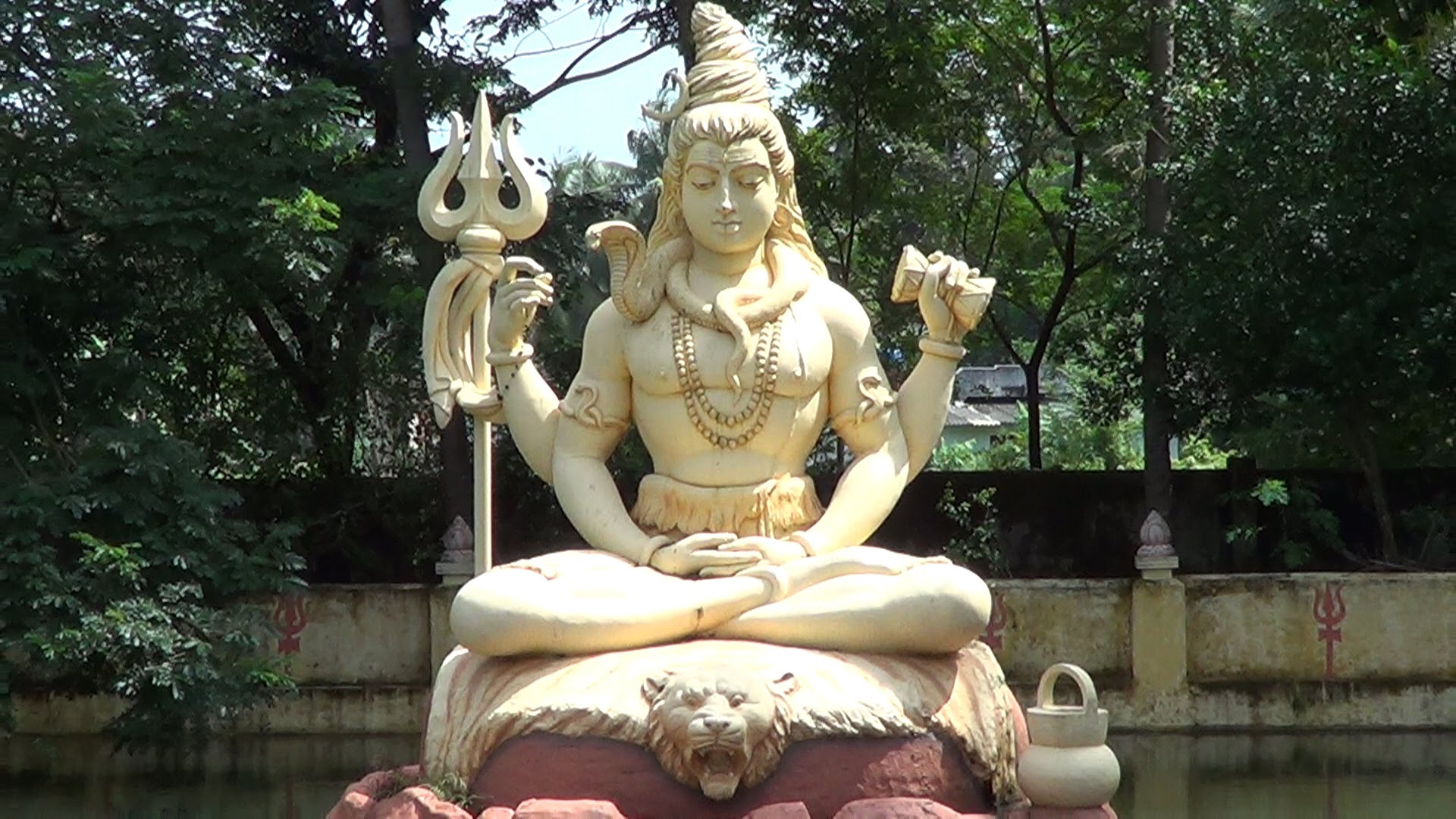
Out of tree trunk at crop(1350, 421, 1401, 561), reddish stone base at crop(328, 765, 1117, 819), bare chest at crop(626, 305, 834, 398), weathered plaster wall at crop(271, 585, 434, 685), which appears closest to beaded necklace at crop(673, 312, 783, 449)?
bare chest at crop(626, 305, 834, 398)

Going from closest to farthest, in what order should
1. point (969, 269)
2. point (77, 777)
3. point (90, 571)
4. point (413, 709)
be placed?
point (969, 269), point (90, 571), point (77, 777), point (413, 709)

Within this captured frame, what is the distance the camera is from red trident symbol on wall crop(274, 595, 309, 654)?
14.3 metres

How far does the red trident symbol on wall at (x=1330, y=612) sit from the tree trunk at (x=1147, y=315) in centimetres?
139

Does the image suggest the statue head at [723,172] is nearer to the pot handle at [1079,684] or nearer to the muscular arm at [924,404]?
the muscular arm at [924,404]

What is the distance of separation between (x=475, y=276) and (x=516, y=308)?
0.30 meters

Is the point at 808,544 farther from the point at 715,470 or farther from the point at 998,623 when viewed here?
the point at 998,623

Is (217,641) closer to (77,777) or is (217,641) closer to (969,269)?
(77,777)

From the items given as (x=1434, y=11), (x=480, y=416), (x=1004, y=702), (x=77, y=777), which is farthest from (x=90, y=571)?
(x=1434, y=11)

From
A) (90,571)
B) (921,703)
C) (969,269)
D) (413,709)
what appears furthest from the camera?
(413,709)

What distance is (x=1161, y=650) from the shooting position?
14.2m

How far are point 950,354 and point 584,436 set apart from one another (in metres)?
1.32

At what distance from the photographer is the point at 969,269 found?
24.4 feet

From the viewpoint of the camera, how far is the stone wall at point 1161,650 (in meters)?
14.1

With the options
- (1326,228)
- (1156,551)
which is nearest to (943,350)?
(1156,551)
